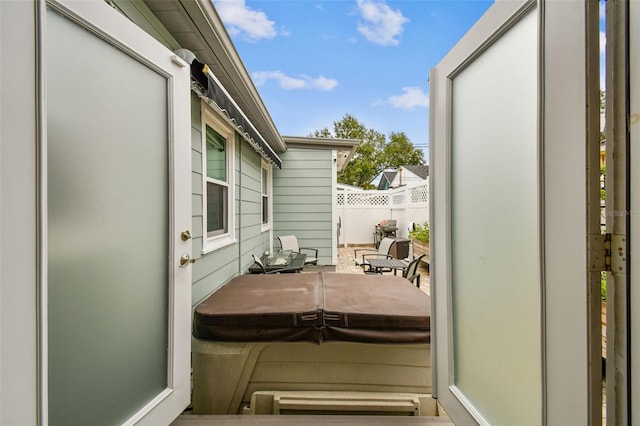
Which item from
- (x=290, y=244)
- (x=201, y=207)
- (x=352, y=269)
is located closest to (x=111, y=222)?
(x=201, y=207)

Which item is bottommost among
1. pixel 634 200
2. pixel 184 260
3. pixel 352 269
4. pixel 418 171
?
pixel 352 269

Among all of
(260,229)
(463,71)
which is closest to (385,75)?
(260,229)

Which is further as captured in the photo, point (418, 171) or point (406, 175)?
point (418, 171)

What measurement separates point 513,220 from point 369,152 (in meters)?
22.0

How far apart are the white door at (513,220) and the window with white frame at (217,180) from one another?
213cm

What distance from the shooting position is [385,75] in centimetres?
1386

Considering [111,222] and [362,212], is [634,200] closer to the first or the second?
[111,222]

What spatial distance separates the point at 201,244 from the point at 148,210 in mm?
1131

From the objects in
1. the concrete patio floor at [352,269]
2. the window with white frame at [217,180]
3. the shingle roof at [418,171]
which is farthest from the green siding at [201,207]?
the shingle roof at [418,171]

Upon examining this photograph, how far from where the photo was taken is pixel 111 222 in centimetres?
117

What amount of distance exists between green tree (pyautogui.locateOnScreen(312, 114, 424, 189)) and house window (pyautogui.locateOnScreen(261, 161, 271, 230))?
15838 millimetres

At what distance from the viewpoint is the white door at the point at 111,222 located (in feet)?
3.17

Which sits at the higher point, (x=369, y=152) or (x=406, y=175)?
(x=369, y=152)

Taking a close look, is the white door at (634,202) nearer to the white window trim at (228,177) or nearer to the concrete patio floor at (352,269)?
the white window trim at (228,177)
